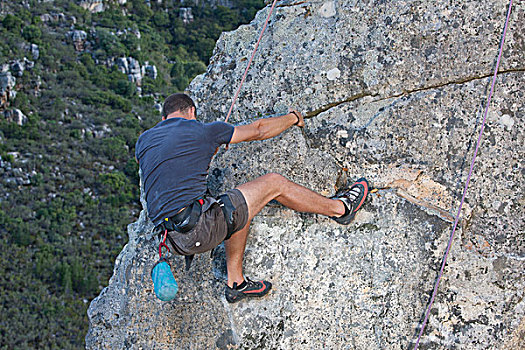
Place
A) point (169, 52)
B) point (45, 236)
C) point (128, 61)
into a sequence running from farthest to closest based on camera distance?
point (169, 52), point (128, 61), point (45, 236)

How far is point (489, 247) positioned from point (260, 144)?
1.69 m

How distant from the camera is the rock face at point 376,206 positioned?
144 inches

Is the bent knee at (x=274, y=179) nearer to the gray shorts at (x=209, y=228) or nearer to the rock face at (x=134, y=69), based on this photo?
the gray shorts at (x=209, y=228)

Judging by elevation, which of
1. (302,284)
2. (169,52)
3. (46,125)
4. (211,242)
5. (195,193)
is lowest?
(169,52)

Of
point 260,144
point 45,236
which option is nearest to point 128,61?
point 45,236

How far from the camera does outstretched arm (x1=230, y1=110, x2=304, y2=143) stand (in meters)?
3.51

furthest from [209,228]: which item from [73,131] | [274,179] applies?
[73,131]

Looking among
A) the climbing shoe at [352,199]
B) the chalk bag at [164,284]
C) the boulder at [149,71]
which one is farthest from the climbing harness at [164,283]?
the boulder at [149,71]

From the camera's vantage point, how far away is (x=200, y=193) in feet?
11.0

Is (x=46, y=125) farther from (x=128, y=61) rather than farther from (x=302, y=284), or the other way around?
(x=302, y=284)

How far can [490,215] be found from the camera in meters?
3.71

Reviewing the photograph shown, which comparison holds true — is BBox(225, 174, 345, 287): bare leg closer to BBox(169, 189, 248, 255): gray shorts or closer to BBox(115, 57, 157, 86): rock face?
BBox(169, 189, 248, 255): gray shorts

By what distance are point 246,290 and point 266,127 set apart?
107 centimetres

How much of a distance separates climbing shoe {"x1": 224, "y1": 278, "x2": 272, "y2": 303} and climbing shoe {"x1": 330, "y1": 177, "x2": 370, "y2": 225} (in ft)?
2.20
